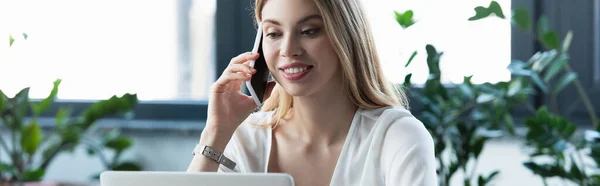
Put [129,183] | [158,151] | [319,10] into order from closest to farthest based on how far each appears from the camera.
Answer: [129,183] → [319,10] → [158,151]

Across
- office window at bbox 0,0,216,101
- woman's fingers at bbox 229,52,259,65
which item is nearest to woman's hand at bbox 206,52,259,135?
woman's fingers at bbox 229,52,259,65

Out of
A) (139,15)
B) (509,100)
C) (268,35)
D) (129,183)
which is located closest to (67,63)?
(139,15)

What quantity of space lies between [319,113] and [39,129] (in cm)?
182

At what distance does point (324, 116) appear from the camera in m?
1.79

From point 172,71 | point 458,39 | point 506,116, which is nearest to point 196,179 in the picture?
point 506,116

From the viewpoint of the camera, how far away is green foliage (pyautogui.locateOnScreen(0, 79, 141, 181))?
10.5ft

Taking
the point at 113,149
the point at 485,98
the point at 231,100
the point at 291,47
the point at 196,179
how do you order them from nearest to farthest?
the point at 196,179 → the point at 291,47 → the point at 231,100 → the point at 485,98 → the point at 113,149

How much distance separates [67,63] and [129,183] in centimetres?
246

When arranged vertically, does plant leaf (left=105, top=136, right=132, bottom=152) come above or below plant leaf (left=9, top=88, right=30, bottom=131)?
below

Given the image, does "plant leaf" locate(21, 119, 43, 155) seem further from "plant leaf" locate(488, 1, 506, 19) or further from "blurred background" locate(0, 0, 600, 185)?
"plant leaf" locate(488, 1, 506, 19)

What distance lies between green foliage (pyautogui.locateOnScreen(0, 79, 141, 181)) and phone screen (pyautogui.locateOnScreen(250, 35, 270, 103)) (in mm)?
1430

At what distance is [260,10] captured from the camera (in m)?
1.76

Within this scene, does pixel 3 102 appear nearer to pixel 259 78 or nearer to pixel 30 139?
pixel 30 139

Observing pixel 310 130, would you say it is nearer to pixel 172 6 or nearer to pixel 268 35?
pixel 268 35
